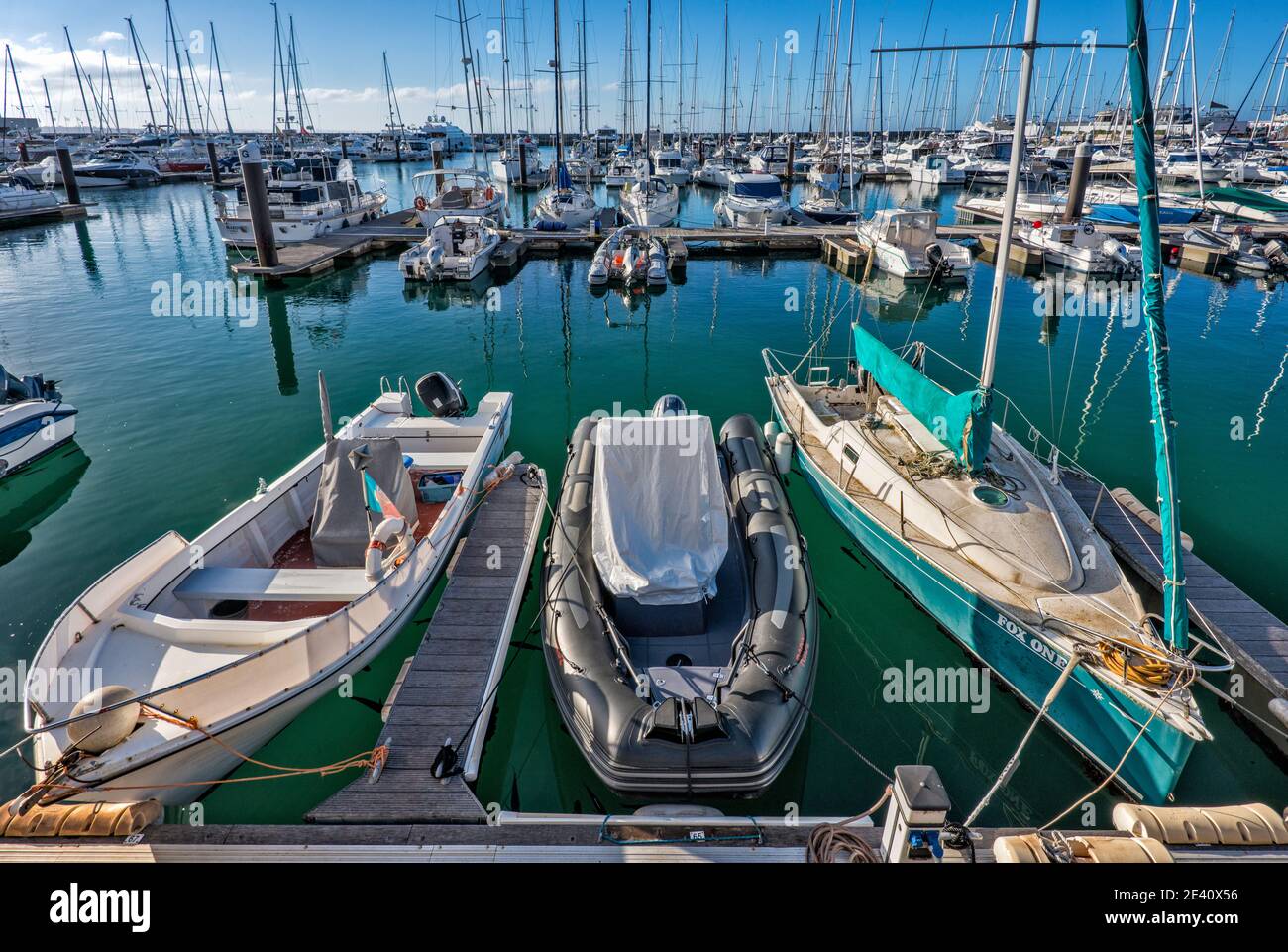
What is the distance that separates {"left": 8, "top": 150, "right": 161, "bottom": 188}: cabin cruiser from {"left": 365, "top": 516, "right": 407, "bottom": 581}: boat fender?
66.6 metres

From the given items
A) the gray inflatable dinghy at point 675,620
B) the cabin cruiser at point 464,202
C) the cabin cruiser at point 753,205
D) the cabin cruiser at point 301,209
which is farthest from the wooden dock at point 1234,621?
the cabin cruiser at point 301,209

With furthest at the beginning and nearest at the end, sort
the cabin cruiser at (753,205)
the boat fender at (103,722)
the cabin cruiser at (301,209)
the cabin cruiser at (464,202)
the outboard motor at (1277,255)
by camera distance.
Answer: the cabin cruiser at (753,205), the cabin cruiser at (464,202), the cabin cruiser at (301,209), the outboard motor at (1277,255), the boat fender at (103,722)

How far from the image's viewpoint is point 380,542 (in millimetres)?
8398

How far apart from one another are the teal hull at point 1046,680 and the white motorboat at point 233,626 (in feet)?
21.8

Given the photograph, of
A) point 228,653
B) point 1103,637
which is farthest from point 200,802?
point 1103,637

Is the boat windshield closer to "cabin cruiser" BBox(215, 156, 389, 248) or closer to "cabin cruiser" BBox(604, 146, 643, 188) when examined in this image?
"cabin cruiser" BBox(604, 146, 643, 188)

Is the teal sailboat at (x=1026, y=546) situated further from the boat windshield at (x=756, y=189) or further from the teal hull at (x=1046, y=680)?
the boat windshield at (x=756, y=189)

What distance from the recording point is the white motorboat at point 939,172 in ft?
195

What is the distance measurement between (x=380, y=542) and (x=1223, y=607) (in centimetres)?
1098

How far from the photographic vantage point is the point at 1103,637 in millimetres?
6785

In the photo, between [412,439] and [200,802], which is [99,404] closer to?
[412,439]

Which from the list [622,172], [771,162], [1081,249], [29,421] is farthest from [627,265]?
[771,162]

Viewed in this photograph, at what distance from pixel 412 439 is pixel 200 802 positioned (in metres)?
6.69

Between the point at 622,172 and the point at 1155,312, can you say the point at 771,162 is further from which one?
the point at 1155,312
